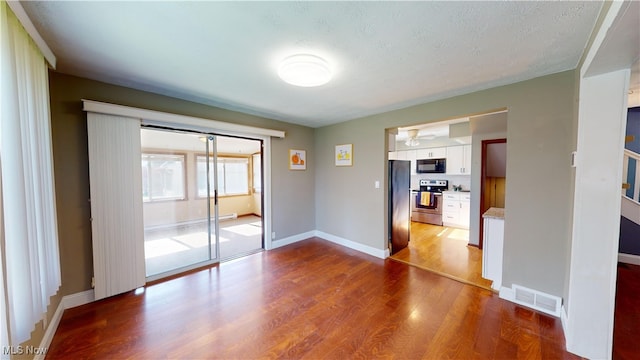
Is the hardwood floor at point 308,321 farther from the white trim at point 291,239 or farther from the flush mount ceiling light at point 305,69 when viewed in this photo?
the flush mount ceiling light at point 305,69

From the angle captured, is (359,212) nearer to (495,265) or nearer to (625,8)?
(495,265)

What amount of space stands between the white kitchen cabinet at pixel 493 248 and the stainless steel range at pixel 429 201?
2.87 m

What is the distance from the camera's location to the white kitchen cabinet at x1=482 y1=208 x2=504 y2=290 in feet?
8.39

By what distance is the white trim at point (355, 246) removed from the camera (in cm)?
351

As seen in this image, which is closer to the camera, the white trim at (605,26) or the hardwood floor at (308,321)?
the white trim at (605,26)

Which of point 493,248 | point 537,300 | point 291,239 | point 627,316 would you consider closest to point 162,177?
point 291,239

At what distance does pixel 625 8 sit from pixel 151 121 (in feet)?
12.3

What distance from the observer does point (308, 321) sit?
2.01 meters

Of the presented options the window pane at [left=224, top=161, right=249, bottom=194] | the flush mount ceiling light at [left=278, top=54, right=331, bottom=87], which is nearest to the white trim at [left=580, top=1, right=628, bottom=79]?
the flush mount ceiling light at [left=278, top=54, right=331, bottom=87]

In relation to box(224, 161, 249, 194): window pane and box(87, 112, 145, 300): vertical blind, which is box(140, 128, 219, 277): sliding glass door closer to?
box(87, 112, 145, 300): vertical blind

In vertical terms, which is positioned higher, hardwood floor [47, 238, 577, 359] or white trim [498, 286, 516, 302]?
white trim [498, 286, 516, 302]

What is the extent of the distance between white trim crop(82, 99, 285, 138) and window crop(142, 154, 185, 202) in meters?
0.51

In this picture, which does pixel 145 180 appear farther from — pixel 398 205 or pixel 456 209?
pixel 456 209

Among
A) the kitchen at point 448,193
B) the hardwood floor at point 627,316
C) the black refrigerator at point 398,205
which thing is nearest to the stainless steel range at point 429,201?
the kitchen at point 448,193
